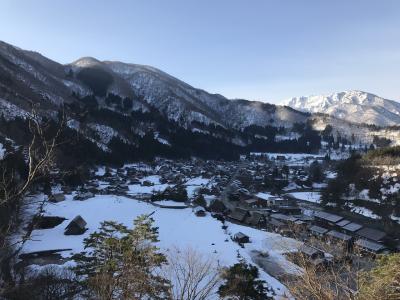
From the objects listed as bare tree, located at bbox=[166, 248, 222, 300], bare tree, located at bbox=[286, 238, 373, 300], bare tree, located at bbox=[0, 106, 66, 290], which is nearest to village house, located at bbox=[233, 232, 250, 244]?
bare tree, located at bbox=[166, 248, 222, 300]

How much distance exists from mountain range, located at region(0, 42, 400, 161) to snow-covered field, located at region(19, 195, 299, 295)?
21.7 m

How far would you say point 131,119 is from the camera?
413 feet

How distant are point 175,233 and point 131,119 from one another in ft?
317

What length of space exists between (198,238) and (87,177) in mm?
37706

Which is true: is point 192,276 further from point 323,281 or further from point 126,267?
point 323,281

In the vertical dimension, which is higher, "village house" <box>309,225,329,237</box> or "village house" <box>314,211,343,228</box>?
"village house" <box>314,211,343,228</box>

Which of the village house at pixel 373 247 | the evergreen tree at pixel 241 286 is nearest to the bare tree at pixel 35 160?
the evergreen tree at pixel 241 286

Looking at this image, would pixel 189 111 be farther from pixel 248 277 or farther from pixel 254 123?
pixel 248 277

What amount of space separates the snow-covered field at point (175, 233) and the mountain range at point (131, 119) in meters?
21.7

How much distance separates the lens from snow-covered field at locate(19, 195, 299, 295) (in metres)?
27.7

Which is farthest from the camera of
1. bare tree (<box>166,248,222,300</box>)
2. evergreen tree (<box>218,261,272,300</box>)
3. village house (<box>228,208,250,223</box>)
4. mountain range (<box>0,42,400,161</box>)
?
mountain range (<box>0,42,400,161</box>)

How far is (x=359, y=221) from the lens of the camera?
153 feet

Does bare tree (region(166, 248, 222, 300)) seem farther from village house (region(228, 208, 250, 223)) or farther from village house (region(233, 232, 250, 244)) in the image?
village house (region(228, 208, 250, 223))

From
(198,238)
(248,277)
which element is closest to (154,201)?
(198,238)
